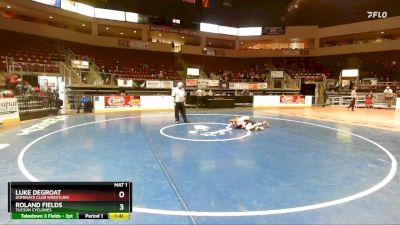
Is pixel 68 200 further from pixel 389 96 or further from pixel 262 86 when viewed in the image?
pixel 262 86

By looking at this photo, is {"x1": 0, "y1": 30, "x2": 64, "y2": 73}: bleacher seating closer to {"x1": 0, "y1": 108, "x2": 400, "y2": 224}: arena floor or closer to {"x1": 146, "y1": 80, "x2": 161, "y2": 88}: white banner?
{"x1": 146, "y1": 80, "x2": 161, "y2": 88}: white banner

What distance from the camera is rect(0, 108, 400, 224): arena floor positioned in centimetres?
414

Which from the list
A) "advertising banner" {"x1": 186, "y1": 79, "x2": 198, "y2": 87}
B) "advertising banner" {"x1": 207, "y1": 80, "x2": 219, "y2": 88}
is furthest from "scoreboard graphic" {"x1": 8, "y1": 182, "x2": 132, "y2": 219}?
"advertising banner" {"x1": 207, "y1": 80, "x2": 219, "y2": 88}

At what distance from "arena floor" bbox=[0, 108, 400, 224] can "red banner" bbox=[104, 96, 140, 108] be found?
319 inches

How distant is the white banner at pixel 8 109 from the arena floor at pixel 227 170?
243 centimetres

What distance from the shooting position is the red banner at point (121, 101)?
19.0 meters

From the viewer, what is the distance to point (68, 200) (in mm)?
2775

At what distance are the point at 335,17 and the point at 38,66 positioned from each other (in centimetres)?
3541

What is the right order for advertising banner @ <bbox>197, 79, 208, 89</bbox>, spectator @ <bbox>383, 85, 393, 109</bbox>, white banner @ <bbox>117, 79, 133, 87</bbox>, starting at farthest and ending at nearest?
advertising banner @ <bbox>197, 79, 208, 89</bbox>, white banner @ <bbox>117, 79, 133, 87</bbox>, spectator @ <bbox>383, 85, 393, 109</bbox>

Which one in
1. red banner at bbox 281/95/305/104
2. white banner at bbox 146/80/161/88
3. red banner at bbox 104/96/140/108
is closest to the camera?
red banner at bbox 104/96/140/108

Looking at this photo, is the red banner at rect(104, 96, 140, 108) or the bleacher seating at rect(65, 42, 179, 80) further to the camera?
the bleacher seating at rect(65, 42, 179, 80)

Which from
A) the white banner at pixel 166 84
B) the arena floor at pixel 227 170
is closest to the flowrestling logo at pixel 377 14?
the white banner at pixel 166 84

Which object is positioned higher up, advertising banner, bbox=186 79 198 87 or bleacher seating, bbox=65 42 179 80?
bleacher seating, bbox=65 42 179 80

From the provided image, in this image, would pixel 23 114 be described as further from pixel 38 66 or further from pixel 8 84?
pixel 38 66
